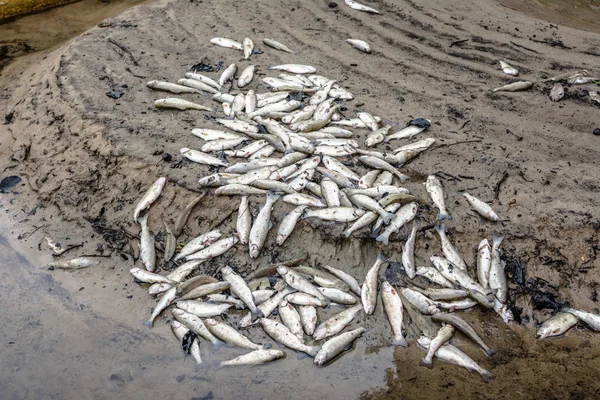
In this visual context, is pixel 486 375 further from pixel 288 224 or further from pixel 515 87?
pixel 515 87

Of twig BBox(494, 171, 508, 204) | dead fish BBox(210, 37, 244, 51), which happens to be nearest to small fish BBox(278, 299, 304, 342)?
twig BBox(494, 171, 508, 204)

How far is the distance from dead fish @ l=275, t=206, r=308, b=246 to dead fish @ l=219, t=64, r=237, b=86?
7.69 feet

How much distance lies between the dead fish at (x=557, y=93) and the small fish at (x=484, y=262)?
2.36 meters

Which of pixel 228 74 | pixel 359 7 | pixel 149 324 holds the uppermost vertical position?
Answer: pixel 359 7

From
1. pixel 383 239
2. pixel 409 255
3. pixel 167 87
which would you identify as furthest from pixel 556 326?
pixel 167 87

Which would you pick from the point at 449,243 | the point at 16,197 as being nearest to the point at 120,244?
the point at 16,197

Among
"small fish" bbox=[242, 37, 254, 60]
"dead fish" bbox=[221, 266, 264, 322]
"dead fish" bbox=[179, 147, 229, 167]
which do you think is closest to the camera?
"dead fish" bbox=[221, 266, 264, 322]

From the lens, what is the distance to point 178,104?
20.0 ft

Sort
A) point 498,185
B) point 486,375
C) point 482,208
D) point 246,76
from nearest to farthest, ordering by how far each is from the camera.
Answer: point 486,375 < point 482,208 < point 498,185 < point 246,76

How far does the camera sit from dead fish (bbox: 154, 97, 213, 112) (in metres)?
6.09

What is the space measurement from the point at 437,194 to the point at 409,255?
657 mm

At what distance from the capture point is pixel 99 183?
5570 mm

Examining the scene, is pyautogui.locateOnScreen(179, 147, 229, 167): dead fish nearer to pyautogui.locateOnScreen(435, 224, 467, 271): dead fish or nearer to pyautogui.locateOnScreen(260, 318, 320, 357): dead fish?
pyautogui.locateOnScreen(260, 318, 320, 357): dead fish

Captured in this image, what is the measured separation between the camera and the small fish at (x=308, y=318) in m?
4.38
